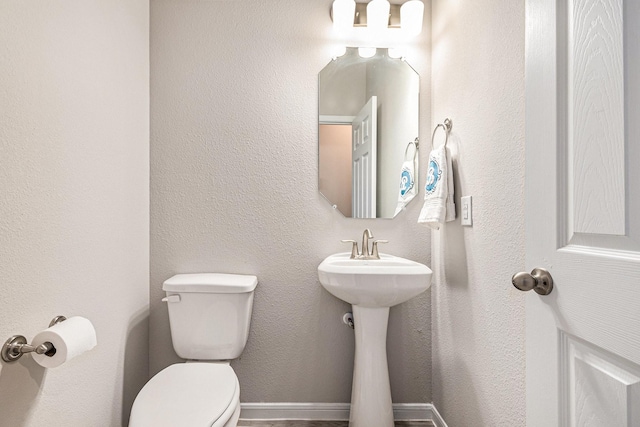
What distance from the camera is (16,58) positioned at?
1020 millimetres

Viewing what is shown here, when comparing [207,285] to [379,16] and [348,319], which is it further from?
[379,16]

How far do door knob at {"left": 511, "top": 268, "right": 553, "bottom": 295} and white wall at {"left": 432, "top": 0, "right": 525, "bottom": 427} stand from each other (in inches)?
13.0

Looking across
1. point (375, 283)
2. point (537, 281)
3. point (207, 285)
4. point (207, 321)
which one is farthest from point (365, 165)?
point (537, 281)

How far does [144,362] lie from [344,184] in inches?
51.8

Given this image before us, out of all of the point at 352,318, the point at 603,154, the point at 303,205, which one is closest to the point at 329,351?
the point at 352,318

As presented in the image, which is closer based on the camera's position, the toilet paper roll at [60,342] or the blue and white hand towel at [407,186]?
the toilet paper roll at [60,342]

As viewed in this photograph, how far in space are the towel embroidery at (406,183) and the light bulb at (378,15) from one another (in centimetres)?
73

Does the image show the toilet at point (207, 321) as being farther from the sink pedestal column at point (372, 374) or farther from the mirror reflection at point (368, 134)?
the mirror reflection at point (368, 134)

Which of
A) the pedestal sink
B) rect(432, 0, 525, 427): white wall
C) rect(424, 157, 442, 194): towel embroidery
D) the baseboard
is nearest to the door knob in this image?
rect(432, 0, 525, 427): white wall

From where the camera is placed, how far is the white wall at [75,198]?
1017 millimetres

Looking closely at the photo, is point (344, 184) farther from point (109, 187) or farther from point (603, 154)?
point (603, 154)

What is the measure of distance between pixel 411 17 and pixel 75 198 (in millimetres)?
1668

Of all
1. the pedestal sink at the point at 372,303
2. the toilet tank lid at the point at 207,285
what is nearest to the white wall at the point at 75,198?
the toilet tank lid at the point at 207,285

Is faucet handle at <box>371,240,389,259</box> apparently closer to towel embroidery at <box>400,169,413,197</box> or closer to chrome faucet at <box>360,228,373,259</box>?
chrome faucet at <box>360,228,373,259</box>
